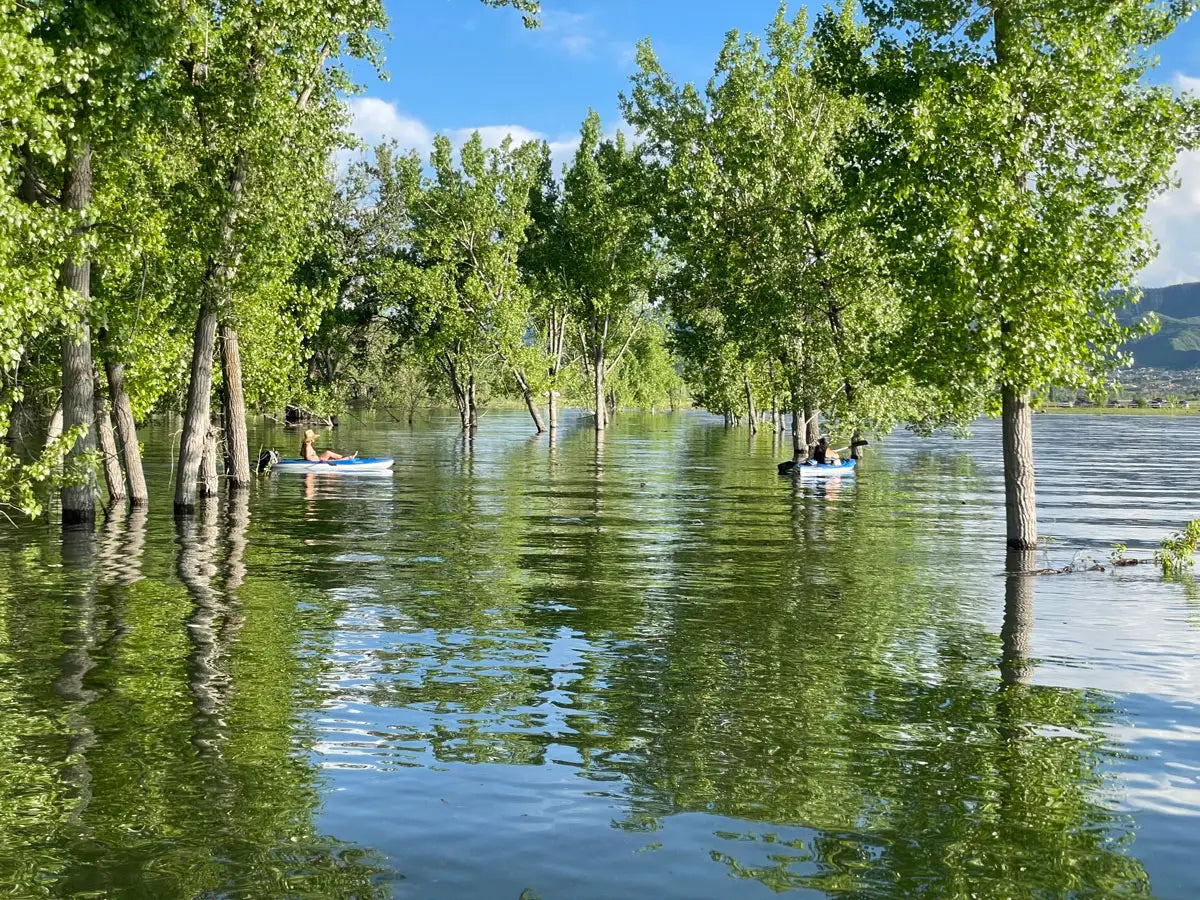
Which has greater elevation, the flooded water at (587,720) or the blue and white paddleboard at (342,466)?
the blue and white paddleboard at (342,466)

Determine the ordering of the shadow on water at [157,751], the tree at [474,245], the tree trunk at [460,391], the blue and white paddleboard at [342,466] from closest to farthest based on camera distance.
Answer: the shadow on water at [157,751]
the blue and white paddleboard at [342,466]
the tree at [474,245]
the tree trunk at [460,391]

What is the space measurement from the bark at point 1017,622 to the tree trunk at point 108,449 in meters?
21.4

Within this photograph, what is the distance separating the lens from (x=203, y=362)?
95.8 feet

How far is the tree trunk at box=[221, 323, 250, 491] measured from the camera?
34188mm

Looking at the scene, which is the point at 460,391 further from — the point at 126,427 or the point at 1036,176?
the point at 1036,176

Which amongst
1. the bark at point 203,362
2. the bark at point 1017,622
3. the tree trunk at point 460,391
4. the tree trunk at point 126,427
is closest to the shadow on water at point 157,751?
the bark at point 1017,622

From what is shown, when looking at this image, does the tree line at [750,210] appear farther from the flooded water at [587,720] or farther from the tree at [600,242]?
the tree at [600,242]

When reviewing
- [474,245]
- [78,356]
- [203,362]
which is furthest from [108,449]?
[474,245]

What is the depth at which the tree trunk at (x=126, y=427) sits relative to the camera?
28.5 meters

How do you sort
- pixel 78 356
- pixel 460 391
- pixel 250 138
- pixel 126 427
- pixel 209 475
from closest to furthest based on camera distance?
pixel 78 356 < pixel 250 138 < pixel 126 427 < pixel 209 475 < pixel 460 391

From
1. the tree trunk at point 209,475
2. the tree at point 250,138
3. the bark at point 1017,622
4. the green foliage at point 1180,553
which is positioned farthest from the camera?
the tree trunk at point 209,475

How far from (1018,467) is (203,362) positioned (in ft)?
65.7

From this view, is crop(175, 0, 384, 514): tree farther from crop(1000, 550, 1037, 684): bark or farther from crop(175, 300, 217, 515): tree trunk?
crop(1000, 550, 1037, 684): bark

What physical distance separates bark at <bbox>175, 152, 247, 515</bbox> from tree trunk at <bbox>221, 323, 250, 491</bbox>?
3703mm
